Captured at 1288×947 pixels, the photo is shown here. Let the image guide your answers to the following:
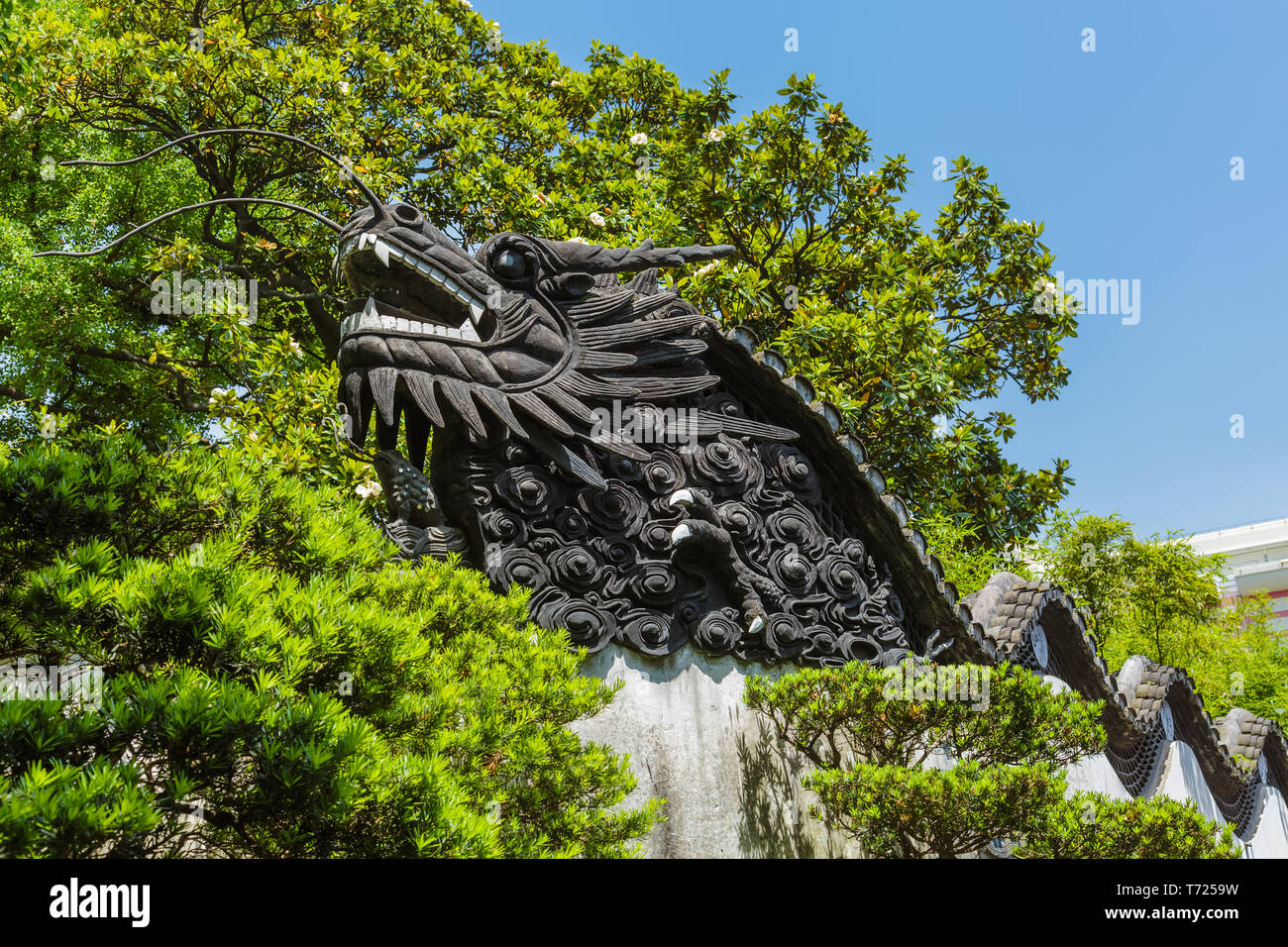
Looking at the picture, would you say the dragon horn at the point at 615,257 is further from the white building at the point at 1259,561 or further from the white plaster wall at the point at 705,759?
the white building at the point at 1259,561

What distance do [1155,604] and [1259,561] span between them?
18.9 metres

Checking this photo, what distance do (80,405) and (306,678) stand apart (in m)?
11.3

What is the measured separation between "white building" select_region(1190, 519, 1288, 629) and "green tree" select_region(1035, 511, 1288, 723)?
13.8m

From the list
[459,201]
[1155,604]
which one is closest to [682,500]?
[459,201]

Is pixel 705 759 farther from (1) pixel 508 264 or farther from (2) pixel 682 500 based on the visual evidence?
(1) pixel 508 264

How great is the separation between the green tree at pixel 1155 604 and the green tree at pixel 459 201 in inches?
272

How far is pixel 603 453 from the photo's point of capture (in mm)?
4723

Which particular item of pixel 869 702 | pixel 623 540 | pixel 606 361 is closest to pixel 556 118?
pixel 606 361

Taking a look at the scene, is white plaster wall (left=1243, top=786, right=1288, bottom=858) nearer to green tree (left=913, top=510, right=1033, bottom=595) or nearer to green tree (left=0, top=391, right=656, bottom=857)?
green tree (left=913, top=510, right=1033, bottom=595)

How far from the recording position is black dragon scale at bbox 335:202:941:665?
4367mm

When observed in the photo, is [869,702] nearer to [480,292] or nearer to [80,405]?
[480,292]

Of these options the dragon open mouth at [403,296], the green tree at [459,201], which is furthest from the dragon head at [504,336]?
the green tree at [459,201]

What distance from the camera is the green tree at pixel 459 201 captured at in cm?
916
